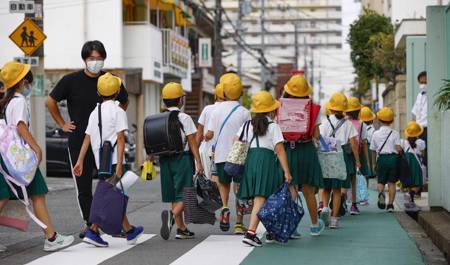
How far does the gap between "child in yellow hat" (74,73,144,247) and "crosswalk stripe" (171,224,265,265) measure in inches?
40.5

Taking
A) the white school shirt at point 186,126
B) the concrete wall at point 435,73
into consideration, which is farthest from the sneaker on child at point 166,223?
the concrete wall at point 435,73

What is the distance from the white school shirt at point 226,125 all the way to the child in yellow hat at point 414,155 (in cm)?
479

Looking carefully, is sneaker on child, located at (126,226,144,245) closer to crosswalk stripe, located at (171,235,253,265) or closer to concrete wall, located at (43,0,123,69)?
crosswalk stripe, located at (171,235,253,265)

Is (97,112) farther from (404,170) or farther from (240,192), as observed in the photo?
(404,170)

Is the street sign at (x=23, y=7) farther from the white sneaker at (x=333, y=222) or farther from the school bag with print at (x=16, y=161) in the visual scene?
the school bag with print at (x=16, y=161)

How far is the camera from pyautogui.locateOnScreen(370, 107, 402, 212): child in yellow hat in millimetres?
15719

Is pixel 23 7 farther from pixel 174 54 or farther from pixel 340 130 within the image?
pixel 174 54

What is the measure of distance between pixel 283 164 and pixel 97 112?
1934 mm

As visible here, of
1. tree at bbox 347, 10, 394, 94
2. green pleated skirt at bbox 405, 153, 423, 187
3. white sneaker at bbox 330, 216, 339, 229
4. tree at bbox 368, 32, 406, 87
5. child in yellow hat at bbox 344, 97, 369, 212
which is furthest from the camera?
tree at bbox 347, 10, 394, 94

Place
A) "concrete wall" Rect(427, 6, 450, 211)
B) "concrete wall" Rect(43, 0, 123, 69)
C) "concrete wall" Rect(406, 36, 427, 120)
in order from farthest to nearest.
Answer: "concrete wall" Rect(43, 0, 123, 69) → "concrete wall" Rect(406, 36, 427, 120) → "concrete wall" Rect(427, 6, 450, 211)

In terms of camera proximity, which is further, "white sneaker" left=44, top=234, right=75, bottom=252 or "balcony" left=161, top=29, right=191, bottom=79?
"balcony" left=161, top=29, right=191, bottom=79

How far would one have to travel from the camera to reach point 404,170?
15.9 metres

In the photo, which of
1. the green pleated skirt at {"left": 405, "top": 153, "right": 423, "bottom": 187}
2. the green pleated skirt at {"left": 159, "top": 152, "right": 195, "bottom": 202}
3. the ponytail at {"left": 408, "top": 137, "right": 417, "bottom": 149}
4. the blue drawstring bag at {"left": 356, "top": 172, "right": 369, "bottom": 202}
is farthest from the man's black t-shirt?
the ponytail at {"left": 408, "top": 137, "right": 417, "bottom": 149}

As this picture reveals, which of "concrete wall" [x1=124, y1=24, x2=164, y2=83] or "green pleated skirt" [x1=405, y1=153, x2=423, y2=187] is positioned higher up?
"concrete wall" [x1=124, y1=24, x2=164, y2=83]
